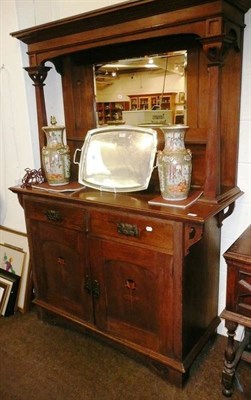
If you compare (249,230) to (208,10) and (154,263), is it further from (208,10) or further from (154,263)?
(208,10)

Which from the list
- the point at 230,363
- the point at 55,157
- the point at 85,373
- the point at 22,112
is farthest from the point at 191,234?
the point at 22,112

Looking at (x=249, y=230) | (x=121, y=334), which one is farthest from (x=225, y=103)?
(x=121, y=334)

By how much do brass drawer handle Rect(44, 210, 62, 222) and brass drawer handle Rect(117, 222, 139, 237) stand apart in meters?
0.41

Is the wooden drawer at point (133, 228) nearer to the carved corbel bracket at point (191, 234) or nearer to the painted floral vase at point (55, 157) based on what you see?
the carved corbel bracket at point (191, 234)

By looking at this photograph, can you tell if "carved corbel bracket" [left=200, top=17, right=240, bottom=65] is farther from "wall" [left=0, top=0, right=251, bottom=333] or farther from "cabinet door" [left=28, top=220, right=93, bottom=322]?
"cabinet door" [left=28, top=220, right=93, bottom=322]

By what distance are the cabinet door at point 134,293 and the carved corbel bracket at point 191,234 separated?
0.11 metres

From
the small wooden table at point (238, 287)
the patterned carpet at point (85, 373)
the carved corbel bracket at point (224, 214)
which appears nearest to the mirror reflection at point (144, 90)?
the carved corbel bracket at point (224, 214)

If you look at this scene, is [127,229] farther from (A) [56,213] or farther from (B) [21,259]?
(B) [21,259]

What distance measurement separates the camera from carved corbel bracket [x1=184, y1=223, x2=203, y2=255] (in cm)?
138

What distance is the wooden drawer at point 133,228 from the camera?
1.44 meters

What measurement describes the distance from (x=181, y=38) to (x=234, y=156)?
0.65m

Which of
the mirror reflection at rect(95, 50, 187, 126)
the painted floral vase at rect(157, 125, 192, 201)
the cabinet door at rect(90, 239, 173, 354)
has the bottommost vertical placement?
the cabinet door at rect(90, 239, 173, 354)

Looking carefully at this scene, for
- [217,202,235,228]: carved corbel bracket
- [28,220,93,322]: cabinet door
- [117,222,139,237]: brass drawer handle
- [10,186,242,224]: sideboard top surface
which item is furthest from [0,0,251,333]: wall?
Result: [117,222,139,237]: brass drawer handle

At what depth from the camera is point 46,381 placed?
1730mm
